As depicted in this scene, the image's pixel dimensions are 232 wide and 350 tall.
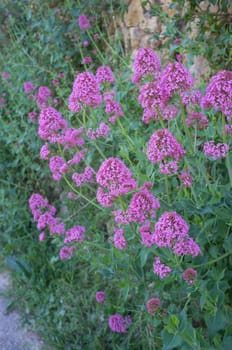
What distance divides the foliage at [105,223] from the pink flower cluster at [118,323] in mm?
49

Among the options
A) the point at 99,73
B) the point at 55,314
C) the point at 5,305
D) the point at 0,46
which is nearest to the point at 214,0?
the point at 99,73

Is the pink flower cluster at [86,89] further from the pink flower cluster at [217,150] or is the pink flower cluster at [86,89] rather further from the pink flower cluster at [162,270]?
the pink flower cluster at [162,270]

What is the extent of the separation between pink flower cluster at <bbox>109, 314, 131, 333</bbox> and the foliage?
0.05 metres

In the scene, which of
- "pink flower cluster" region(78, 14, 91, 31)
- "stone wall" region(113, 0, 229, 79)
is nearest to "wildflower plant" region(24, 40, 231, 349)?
"stone wall" region(113, 0, 229, 79)

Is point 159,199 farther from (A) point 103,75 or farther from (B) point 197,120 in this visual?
(A) point 103,75

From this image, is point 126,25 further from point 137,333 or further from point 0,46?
point 137,333

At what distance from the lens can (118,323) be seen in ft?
8.69

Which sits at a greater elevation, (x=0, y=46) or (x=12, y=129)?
(x=0, y=46)

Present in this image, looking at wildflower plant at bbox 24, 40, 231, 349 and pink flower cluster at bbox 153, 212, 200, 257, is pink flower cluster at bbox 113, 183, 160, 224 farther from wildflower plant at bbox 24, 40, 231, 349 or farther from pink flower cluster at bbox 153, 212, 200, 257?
pink flower cluster at bbox 153, 212, 200, 257

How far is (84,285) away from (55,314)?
293mm

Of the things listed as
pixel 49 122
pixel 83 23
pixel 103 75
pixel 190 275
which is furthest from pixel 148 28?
pixel 190 275

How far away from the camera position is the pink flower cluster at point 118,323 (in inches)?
104

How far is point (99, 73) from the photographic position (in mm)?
2422

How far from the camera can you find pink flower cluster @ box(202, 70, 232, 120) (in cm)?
163
